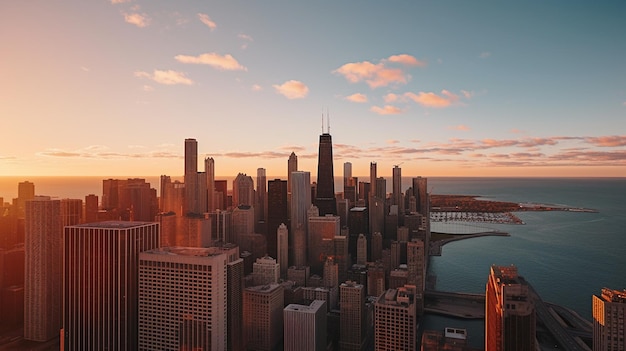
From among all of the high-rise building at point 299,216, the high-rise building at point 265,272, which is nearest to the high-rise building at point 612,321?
the high-rise building at point 265,272

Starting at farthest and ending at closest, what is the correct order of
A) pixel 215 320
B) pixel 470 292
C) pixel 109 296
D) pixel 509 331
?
pixel 470 292 → pixel 109 296 → pixel 215 320 → pixel 509 331

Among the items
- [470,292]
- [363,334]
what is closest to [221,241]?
[363,334]

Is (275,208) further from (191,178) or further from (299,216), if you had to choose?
(191,178)

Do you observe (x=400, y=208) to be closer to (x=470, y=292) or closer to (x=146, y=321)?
(x=470, y=292)

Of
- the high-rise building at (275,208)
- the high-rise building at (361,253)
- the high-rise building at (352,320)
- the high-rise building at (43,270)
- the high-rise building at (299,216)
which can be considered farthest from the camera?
the high-rise building at (275,208)

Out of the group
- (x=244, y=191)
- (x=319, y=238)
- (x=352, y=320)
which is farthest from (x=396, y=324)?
(x=244, y=191)

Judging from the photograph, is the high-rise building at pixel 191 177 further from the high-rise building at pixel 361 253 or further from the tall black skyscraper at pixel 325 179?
the high-rise building at pixel 361 253
